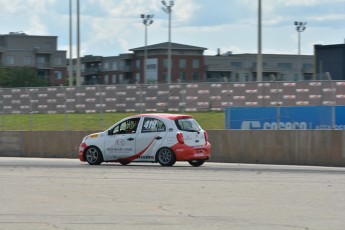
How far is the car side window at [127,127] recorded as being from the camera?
913 inches

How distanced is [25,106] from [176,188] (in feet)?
66.9

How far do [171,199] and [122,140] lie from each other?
8.94 metres

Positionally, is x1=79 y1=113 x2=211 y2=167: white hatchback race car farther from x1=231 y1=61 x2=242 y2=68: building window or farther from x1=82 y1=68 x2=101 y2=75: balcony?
x1=82 y1=68 x2=101 y2=75: balcony

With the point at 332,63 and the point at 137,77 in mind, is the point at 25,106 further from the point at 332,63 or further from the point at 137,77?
the point at 137,77

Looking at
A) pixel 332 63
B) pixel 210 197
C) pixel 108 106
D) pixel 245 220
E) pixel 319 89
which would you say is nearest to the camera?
pixel 245 220

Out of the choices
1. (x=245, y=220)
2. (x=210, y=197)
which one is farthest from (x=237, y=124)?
(x=245, y=220)

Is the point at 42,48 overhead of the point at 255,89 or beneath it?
overhead

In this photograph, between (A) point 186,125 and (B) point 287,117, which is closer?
(A) point 186,125

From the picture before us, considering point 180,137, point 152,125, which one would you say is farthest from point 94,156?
point 180,137

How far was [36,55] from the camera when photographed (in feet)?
410

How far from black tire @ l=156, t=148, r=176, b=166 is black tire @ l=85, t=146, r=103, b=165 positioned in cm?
196

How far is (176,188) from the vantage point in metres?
16.3

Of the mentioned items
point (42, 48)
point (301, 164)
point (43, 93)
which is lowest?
point (301, 164)

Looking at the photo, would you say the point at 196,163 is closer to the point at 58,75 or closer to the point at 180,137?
the point at 180,137
